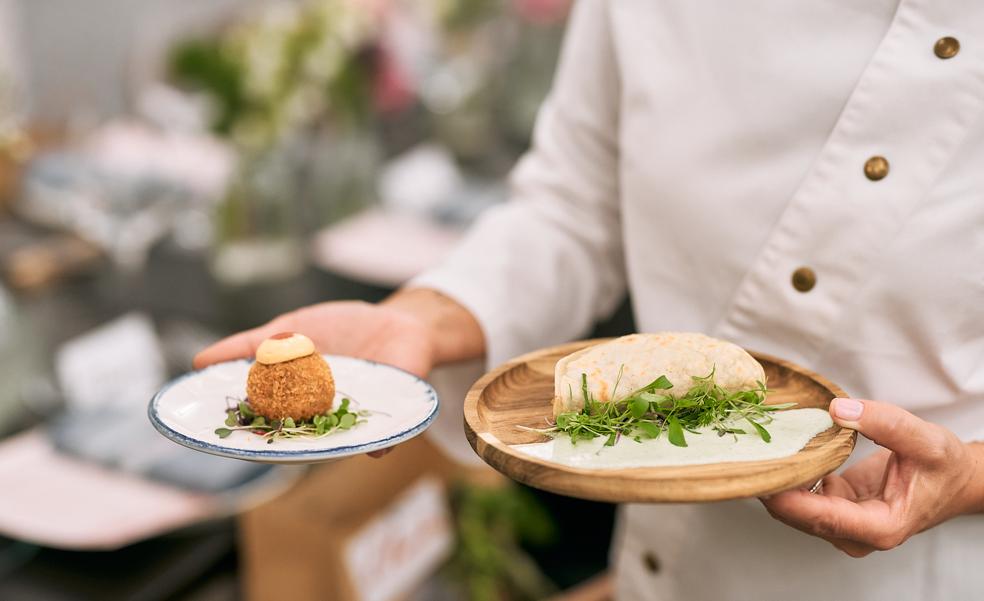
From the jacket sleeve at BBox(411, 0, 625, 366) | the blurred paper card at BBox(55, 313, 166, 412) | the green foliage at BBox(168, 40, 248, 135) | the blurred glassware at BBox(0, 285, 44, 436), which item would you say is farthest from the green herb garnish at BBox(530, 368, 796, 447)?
the green foliage at BBox(168, 40, 248, 135)

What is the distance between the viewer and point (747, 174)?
124cm

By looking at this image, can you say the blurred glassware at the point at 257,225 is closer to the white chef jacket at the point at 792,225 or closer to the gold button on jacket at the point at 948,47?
the white chef jacket at the point at 792,225

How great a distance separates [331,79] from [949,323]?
2119 mm

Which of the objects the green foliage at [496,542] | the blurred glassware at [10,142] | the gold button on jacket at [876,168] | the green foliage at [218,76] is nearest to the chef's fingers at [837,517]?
the gold button on jacket at [876,168]

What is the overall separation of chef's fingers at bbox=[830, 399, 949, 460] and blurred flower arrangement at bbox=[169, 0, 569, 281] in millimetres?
2003

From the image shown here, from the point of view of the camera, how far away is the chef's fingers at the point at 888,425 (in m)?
0.93

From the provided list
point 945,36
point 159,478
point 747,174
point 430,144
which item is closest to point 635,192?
point 747,174

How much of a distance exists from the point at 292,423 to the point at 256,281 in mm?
1685

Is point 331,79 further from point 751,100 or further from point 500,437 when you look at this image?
point 500,437

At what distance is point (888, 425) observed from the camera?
3.08 feet

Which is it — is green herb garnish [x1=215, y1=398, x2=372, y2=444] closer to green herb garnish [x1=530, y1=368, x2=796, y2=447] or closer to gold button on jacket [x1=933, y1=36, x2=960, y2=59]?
green herb garnish [x1=530, y1=368, x2=796, y2=447]

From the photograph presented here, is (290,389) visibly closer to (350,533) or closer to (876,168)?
(876,168)

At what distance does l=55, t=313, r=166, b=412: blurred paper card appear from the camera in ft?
6.83

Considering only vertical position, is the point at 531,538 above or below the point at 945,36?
below
